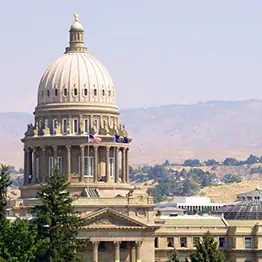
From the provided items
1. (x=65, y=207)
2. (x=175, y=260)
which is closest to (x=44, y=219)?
(x=65, y=207)

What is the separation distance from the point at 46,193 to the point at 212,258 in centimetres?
1723

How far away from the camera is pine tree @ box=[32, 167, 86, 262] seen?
154m

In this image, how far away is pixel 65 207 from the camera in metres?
161

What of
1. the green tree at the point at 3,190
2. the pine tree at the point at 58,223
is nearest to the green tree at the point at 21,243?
the pine tree at the point at 58,223

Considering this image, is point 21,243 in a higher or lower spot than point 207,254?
lower

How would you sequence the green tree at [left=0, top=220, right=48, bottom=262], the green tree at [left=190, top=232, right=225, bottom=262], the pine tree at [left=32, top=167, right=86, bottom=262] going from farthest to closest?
the green tree at [left=190, top=232, right=225, bottom=262] < the pine tree at [left=32, top=167, right=86, bottom=262] < the green tree at [left=0, top=220, right=48, bottom=262]

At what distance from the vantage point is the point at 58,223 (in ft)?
525

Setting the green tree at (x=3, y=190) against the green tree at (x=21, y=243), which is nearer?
the green tree at (x=21, y=243)

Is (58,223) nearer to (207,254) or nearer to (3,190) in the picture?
(3,190)

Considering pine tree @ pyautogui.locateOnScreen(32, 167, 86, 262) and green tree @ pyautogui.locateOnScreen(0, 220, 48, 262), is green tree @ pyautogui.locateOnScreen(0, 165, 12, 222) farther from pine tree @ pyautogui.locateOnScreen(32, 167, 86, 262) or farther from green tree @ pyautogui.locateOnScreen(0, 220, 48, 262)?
green tree @ pyautogui.locateOnScreen(0, 220, 48, 262)

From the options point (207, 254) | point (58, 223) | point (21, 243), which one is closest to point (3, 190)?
point (58, 223)

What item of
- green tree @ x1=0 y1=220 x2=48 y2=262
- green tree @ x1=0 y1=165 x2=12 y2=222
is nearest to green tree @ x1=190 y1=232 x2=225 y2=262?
green tree @ x1=0 y1=220 x2=48 y2=262

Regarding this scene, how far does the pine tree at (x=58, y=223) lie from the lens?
154 m

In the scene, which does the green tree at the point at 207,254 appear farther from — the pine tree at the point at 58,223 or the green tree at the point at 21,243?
the green tree at the point at 21,243
